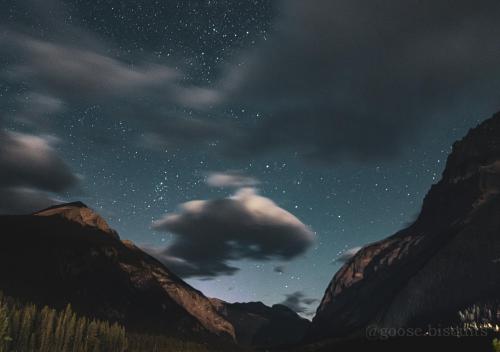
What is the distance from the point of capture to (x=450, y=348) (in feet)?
649

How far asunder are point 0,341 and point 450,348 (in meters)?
190

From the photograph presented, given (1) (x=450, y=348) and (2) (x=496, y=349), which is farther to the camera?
(1) (x=450, y=348)

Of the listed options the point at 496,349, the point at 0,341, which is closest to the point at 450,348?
the point at 0,341

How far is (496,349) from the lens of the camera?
38.5 ft

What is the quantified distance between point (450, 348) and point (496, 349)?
8399 inches

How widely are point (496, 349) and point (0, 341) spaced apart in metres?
224

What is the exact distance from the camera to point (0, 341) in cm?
19575

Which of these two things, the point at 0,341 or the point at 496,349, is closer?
the point at 496,349

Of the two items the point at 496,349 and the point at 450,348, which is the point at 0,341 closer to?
the point at 450,348
